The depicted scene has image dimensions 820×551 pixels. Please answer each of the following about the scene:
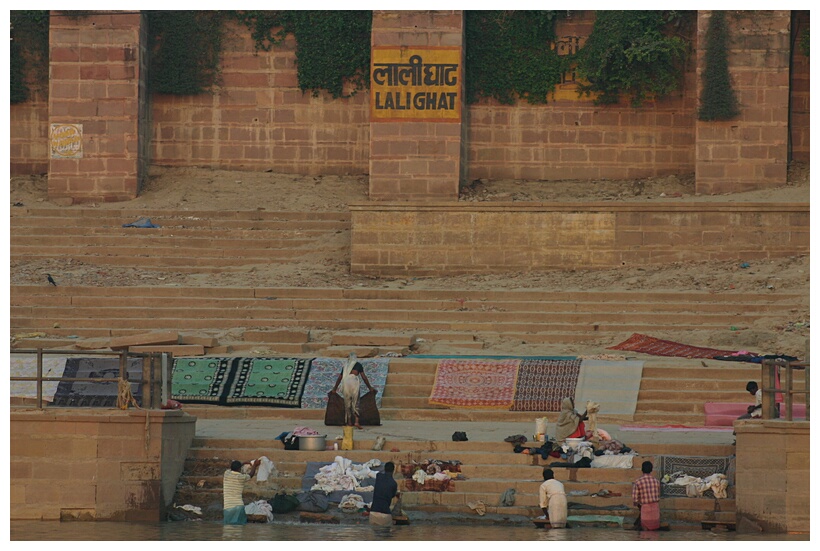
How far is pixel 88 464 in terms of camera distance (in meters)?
13.3

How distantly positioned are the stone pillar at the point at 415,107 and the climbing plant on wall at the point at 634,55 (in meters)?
2.42

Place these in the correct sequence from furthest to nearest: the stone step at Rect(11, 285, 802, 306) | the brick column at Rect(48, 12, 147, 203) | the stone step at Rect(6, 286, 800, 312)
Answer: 1. the brick column at Rect(48, 12, 147, 203)
2. the stone step at Rect(11, 285, 802, 306)
3. the stone step at Rect(6, 286, 800, 312)

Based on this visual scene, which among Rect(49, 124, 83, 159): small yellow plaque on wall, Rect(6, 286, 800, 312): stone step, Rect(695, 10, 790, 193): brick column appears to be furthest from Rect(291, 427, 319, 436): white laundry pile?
Rect(49, 124, 83, 159): small yellow plaque on wall

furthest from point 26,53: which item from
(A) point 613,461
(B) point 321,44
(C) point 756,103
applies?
(A) point 613,461

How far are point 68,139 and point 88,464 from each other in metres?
13.0

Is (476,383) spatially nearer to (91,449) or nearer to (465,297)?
(465,297)

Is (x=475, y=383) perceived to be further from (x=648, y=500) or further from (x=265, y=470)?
(x=648, y=500)

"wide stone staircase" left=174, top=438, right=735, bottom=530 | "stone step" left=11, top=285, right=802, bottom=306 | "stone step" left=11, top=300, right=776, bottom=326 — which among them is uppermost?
"stone step" left=11, top=285, right=802, bottom=306

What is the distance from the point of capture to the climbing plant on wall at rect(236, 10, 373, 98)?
2627 cm

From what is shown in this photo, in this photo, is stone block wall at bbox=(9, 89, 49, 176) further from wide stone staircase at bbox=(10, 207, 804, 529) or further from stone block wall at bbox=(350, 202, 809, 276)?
stone block wall at bbox=(350, 202, 809, 276)

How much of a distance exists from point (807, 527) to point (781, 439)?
757 mm

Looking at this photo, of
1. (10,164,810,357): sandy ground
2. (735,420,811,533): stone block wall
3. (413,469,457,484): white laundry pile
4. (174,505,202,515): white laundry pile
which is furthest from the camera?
(10,164,810,357): sandy ground

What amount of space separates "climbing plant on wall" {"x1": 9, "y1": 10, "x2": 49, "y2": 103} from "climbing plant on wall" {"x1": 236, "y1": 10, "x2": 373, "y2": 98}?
351 cm

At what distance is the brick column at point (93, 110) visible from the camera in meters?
25.2
